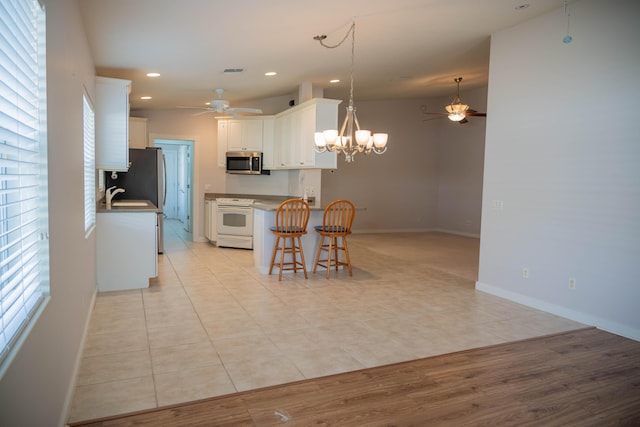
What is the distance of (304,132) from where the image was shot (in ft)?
21.4

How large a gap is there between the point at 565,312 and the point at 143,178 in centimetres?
582

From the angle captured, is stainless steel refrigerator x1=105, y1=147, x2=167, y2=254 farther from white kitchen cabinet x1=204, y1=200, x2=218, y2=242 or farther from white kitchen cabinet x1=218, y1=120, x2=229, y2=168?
white kitchen cabinet x1=218, y1=120, x2=229, y2=168

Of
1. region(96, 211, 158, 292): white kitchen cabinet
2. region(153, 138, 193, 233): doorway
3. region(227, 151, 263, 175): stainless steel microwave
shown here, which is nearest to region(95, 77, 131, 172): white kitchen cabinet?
region(96, 211, 158, 292): white kitchen cabinet

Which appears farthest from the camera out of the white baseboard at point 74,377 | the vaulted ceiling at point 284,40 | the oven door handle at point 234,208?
the oven door handle at point 234,208

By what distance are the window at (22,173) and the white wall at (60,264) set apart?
0.37 ft

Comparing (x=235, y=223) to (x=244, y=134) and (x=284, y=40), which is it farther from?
(x=284, y=40)

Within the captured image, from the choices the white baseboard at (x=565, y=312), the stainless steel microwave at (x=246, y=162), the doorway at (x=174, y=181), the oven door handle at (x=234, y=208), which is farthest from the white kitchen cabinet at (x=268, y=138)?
the doorway at (x=174, y=181)

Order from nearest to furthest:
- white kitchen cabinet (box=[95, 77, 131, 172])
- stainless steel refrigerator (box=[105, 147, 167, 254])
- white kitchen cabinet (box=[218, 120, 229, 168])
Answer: white kitchen cabinet (box=[95, 77, 131, 172]) < stainless steel refrigerator (box=[105, 147, 167, 254]) < white kitchen cabinet (box=[218, 120, 229, 168])

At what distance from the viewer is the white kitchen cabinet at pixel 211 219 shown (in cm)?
773

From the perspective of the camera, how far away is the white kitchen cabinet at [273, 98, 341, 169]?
618 centimetres

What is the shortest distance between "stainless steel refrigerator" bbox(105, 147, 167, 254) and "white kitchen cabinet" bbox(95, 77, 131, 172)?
5.78ft

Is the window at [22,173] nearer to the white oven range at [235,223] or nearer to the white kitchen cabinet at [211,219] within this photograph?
the white oven range at [235,223]

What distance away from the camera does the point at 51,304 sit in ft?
6.21

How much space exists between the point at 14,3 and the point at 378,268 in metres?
5.18
